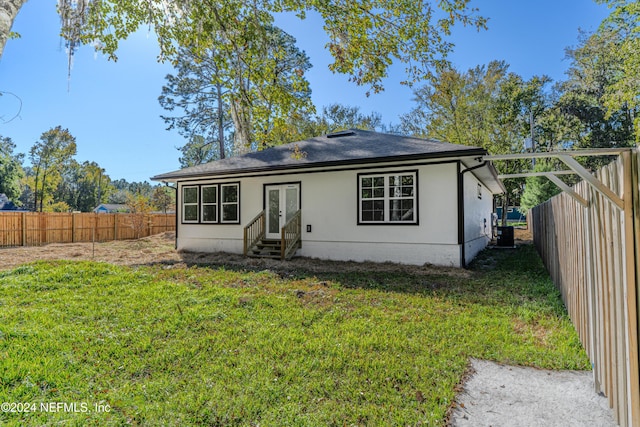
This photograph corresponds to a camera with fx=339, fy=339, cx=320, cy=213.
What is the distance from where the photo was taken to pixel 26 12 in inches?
169

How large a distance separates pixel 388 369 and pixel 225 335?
1.78 meters

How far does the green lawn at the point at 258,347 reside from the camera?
2.32 m

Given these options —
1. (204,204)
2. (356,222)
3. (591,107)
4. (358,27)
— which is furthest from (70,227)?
(591,107)

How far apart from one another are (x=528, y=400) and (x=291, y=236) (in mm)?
7874

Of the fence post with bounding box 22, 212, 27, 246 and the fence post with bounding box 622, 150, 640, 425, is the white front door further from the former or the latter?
the fence post with bounding box 22, 212, 27, 246

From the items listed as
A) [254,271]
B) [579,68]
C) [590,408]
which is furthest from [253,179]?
[579,68]

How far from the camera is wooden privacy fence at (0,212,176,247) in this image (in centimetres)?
1432

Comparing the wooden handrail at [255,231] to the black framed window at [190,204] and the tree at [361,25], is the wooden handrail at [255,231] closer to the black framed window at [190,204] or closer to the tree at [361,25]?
the black framed window at [190,204]

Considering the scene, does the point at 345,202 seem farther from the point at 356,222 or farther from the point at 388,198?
the point at 388,198

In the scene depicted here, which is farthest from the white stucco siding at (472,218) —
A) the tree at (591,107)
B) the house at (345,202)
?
the tree at (591,107)

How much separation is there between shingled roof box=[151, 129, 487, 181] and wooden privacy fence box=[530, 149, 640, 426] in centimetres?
513

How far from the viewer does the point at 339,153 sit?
9.94 meters

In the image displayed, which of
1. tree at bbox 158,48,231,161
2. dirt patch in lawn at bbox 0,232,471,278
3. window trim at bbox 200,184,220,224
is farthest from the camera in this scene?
tree at bbox 158,48,231,161

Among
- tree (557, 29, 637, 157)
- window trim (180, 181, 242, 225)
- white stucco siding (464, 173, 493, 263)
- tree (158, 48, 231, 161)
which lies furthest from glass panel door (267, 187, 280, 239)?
tree (557, 29, 637, 157)
